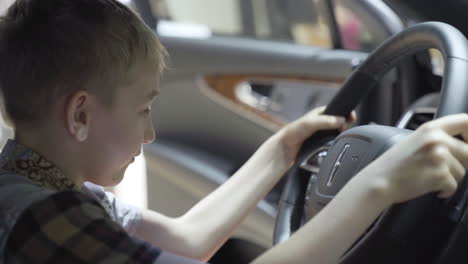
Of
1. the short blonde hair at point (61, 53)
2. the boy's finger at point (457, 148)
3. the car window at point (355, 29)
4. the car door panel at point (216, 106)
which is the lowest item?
the car door panel at point (216, 106)

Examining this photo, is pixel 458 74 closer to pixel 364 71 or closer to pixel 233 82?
pixel 364 71

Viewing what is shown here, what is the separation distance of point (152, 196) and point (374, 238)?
1532mm

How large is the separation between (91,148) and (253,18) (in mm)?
1727

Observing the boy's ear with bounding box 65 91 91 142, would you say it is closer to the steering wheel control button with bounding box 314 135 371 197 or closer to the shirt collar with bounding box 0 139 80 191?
the shirt collar with bounding box 0 139 80 191

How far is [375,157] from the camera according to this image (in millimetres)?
1019

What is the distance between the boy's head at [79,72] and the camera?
→ 3.18 feet

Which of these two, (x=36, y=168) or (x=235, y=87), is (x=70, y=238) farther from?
(x=235, y=87)

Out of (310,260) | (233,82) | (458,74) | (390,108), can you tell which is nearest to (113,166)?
(310,260)

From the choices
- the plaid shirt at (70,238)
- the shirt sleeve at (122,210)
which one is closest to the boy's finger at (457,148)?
the plaid shirt at (70,238)

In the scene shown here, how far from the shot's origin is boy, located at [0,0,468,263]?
841 millimetres

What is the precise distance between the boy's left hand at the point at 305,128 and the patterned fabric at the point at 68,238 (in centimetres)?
54

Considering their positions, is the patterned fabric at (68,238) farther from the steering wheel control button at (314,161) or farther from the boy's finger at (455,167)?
the steering wheel control button at (314,161)

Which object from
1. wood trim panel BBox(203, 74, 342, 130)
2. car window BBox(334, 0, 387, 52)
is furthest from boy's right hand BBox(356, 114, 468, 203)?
wood trim panel BBox(203, 74, 342, 130)

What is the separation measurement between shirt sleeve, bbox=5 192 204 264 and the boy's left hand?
0.53 m
